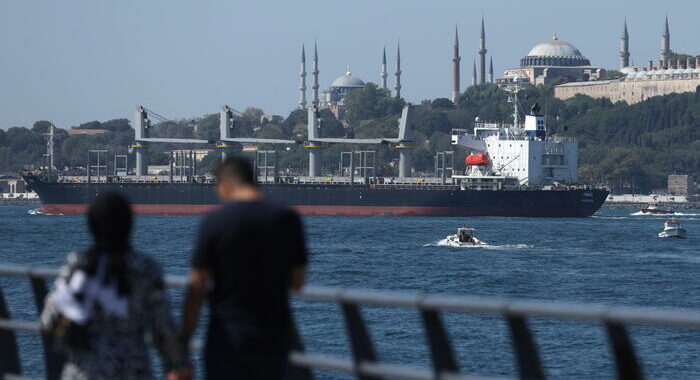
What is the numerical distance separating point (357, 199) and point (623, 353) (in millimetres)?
81899

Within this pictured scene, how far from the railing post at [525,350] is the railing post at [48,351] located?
2.26 metres

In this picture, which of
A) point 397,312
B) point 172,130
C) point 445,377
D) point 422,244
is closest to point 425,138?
point 172,130

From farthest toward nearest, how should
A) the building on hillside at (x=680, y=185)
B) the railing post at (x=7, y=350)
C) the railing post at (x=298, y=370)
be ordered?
1. the building on hillside at (x=680, y=185)
2. the railing post at (x=7, y=350)
3. the railing post at (x=298, y=370)

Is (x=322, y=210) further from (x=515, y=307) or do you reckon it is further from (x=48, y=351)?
(x=515, y=307)

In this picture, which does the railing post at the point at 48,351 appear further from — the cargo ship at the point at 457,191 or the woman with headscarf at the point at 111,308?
the cargo ship at the point at 457,191

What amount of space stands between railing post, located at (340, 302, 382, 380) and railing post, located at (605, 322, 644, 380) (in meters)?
1.05

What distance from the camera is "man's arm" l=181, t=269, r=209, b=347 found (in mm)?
5035

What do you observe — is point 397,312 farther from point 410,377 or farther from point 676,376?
point 410,377

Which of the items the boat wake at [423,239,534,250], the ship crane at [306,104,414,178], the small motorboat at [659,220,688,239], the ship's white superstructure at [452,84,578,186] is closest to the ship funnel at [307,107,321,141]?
the ship crane at [306,104,414,178]

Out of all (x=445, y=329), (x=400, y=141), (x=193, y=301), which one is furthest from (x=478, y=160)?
(x=193, y=301)

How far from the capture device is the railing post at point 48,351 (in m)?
6.34

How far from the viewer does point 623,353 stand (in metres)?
4.60

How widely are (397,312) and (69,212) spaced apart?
66035 mm

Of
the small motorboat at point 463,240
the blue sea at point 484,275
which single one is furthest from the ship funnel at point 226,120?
the small motorboat at point 463,240
